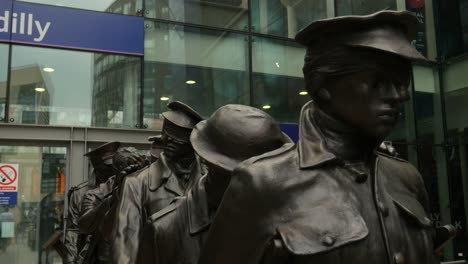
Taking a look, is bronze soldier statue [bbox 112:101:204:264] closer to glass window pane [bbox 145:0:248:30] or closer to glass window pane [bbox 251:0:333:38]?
glass window pane [bbox 145:0:248:30]

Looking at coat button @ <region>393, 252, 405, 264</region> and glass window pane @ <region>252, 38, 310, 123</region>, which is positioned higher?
glass window pane @ <region>252, 38, 310, 123</region>

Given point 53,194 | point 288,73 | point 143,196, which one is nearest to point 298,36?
point 143,196

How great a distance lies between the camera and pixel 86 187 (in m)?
8.15

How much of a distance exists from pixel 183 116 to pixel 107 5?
7492 millimetres

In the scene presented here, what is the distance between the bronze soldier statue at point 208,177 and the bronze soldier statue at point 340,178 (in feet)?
2.07

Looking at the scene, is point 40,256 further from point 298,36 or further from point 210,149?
point 298,36

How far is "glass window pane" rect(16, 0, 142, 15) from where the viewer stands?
1066 cm

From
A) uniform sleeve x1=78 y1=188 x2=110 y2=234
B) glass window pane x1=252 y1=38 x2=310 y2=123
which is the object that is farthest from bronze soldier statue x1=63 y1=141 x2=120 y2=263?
glass window pane x1=252 y1=38 x2=310 y2=123

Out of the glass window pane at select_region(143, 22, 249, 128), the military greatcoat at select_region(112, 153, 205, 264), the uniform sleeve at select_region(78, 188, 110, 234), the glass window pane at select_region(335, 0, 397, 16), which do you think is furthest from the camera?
the glass window pane at select_region(335, 0, 397, 16)

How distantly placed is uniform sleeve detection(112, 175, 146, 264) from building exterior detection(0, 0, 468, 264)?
20.7ft

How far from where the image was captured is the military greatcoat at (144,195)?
3798 mm

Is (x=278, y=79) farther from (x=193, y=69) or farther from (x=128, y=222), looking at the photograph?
(x=128, y=222)

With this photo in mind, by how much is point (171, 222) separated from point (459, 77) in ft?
46.7

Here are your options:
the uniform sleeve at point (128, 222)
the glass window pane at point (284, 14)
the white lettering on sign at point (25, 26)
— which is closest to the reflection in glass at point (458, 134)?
the glass window pane at point (284, 14)
